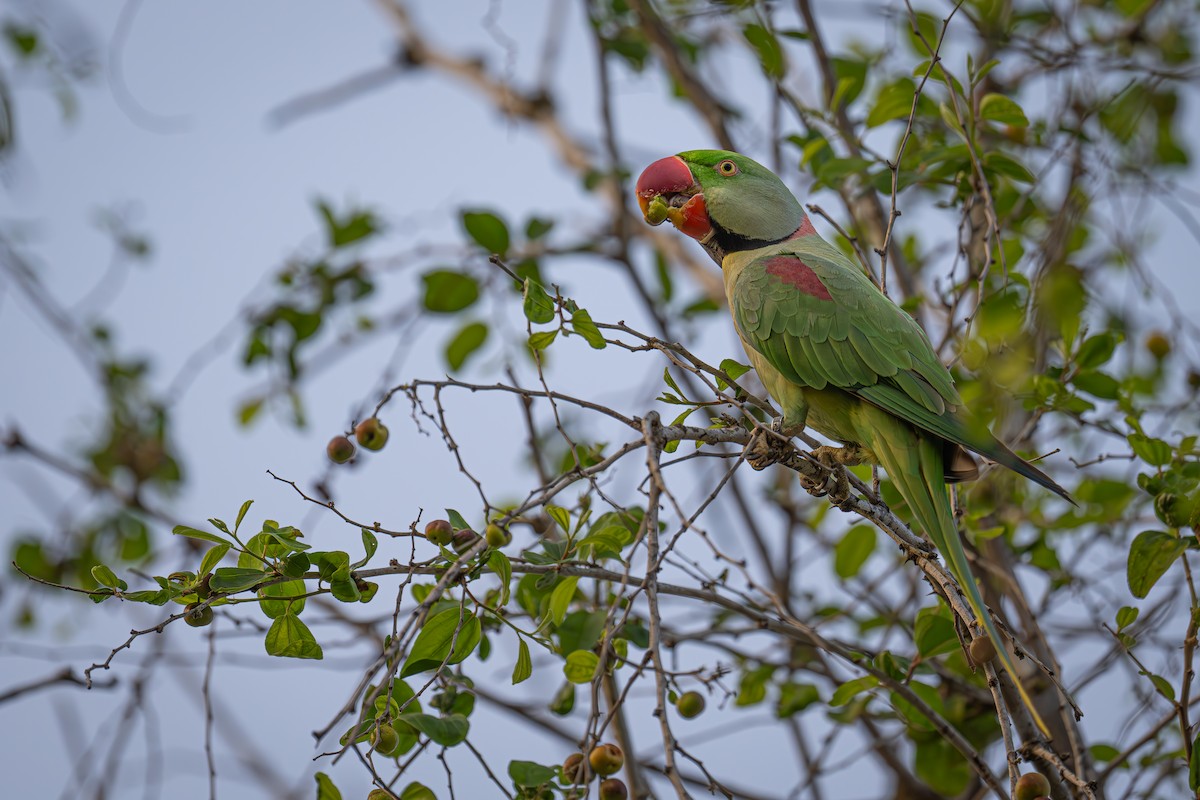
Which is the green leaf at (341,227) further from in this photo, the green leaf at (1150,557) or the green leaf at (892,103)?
the green leaf at (1150,557)

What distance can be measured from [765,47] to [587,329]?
1709 millimetres

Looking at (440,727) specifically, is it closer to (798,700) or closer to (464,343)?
(798,700)

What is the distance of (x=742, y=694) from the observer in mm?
3221

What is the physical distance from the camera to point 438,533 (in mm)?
2088

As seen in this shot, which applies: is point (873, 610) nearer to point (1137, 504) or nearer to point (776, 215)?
point (1137, 504)

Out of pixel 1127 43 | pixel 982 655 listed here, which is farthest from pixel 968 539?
pixel 1127 43

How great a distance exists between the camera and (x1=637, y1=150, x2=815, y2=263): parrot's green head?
326 centimetres

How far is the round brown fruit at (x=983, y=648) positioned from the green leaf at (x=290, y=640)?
130 cm

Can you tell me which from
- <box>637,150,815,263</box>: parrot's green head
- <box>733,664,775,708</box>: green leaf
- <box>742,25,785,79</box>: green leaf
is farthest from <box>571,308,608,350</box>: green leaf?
<box>742,25,785,79</box>: green leaf

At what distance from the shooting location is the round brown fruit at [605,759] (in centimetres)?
196

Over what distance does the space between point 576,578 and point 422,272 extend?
2.01 m

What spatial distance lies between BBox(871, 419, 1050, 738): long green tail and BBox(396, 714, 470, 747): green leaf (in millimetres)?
1126

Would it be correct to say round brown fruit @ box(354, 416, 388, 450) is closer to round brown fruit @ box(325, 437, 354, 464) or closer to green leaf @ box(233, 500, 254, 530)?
round brown fruit @ box(325, 437, 354, 464)

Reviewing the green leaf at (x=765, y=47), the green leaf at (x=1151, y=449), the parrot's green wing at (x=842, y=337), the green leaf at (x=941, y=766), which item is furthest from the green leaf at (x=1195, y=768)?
the green leaf at (x=765, y=47)
